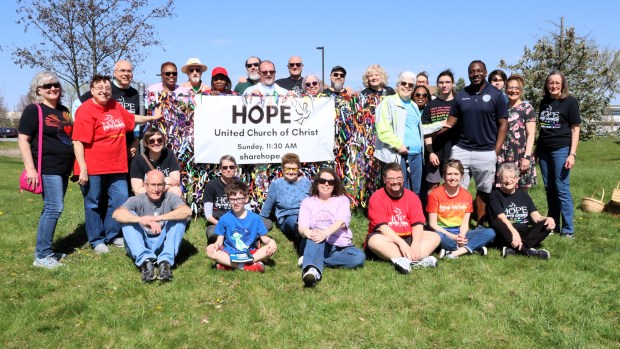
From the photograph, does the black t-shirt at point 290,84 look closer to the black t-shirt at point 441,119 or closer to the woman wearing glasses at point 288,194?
the woman wearing glasses at point 288,194

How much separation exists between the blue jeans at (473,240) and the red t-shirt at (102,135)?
3517mm

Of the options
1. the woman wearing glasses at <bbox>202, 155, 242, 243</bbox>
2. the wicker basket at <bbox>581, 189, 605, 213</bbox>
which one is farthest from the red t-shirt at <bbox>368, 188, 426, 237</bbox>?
the wicker basket at <bbox>581, 189, 605, 213</bbox>

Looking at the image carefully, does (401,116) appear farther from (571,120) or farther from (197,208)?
(197,208)

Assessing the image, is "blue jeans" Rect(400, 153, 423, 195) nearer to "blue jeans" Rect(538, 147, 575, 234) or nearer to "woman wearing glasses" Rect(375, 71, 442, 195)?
"woman wearing glasses" Rect(375, 71, 442, 195)

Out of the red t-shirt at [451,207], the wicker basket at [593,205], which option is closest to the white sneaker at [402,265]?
the red t-shirt at [451,207]

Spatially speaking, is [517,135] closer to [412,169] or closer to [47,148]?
[412,169]

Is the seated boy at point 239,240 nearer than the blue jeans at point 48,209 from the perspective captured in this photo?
Yes

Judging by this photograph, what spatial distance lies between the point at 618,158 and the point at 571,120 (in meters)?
17.9

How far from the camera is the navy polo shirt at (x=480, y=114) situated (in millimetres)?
5695

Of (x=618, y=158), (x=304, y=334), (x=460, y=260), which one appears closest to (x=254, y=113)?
(x=460, y=260)

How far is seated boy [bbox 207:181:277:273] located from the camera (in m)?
4.94

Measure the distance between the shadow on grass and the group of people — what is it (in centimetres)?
36

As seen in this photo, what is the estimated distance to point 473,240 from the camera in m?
5.49

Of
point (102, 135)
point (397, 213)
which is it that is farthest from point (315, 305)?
point (102, 135)
